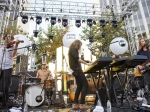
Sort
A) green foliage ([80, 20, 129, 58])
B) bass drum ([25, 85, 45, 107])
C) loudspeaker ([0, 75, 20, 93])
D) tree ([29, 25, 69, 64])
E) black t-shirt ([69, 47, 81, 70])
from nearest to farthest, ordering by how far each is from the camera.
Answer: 1. black t-shirt ([69, 47, 81, 70])
2. bass drum ([25, 85, 45, 107])
3. loudspeaker ([0, 75, 20, 93])
4. green foliage ([80, 20, 129, 58])
5. tree ([29, 25, 69, 64])

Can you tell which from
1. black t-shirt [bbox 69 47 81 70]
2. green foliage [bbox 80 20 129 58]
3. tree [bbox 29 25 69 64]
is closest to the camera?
black t-shirt [bbox 69 47 81 70]

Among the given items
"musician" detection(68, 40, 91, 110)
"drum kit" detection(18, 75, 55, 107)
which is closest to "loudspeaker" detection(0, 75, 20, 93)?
"drum kit" detection(18, 75, 55, 107)

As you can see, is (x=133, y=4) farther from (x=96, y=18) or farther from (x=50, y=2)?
(x=50, y=2)

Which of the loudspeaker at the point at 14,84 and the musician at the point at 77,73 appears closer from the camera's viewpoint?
the musician at the point at 77,73

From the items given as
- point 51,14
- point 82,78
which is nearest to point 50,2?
point 51,14

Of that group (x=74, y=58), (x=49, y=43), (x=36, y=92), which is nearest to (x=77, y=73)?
(x=74, y=58)

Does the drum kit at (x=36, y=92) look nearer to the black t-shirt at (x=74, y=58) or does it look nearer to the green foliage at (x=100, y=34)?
the black t-shirt at (x=74, y=58)

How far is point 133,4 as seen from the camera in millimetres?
8641

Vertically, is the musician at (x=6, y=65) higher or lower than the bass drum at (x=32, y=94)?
higher

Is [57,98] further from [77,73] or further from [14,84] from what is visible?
[14,84]

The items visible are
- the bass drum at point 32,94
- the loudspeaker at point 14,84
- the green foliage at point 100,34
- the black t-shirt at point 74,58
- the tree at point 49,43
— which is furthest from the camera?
the tree at point 49,43

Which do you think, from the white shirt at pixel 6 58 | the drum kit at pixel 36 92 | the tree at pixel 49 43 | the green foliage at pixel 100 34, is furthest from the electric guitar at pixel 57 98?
the tree at pixel 49 43

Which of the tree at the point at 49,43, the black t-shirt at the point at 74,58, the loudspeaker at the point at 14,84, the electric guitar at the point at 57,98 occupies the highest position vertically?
the tree at the point at 49,43

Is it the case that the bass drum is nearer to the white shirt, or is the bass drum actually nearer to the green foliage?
the white shirt
